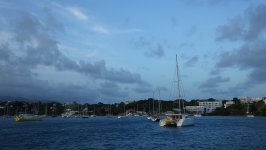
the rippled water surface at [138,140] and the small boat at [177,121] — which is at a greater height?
the small boat at [177,121]

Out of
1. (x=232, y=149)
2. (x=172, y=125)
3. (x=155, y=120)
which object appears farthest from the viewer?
(x=155, y=120)

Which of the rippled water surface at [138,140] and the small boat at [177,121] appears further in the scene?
the small boat at [177,121]

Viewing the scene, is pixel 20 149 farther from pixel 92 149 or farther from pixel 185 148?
pixel 185 148

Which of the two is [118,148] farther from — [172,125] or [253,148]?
[172,125]

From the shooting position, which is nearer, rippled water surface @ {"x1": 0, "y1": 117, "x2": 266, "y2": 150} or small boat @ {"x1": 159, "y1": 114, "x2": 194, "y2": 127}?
rippled water surface @ {"x1": 0, "y1": 117, "x2": 266, "y2": 150}

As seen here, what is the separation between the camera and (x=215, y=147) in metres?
70.1

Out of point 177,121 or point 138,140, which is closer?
point 138,140

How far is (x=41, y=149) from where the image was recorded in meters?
67.8

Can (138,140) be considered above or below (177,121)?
below

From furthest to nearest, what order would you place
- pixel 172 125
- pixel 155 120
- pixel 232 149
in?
pixel 155 120
pixel 172 125
pixel 232 149

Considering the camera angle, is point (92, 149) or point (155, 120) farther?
point (155, 120)

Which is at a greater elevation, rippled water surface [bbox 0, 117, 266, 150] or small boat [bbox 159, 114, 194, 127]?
small boat [bbox 159, 114, 194, 127]

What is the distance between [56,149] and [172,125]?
230 ft

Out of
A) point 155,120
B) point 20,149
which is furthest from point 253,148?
point 155,120
